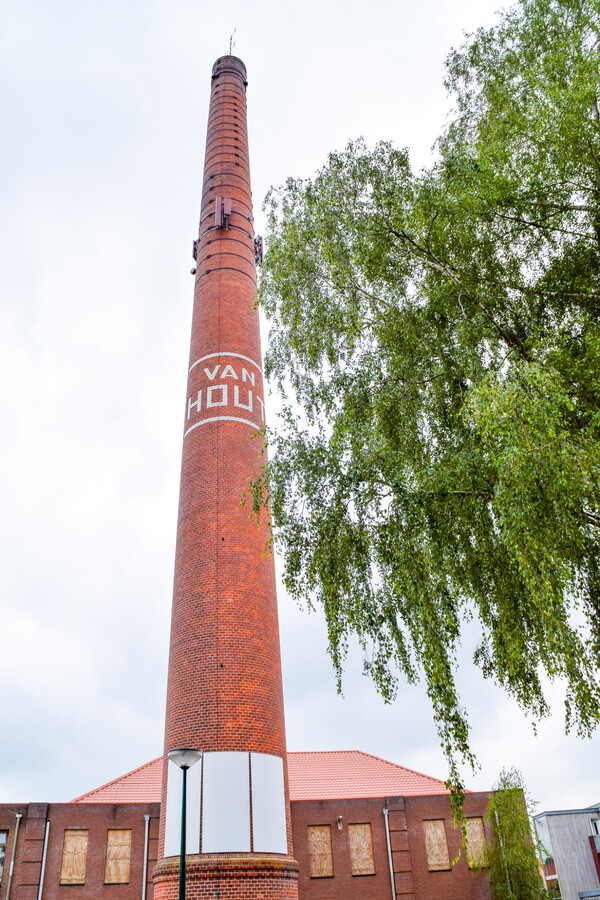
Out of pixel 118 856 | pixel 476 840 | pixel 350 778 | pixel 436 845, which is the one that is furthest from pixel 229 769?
pixel 476 840

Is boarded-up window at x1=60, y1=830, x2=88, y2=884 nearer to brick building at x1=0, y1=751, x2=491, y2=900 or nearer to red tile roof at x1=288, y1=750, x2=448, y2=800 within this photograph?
brick building at x1=0, y1=751, x2=491, y2=900

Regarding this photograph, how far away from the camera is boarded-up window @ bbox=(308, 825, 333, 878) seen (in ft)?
74.1

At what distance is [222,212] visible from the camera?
2105cm

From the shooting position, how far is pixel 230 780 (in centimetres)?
1316

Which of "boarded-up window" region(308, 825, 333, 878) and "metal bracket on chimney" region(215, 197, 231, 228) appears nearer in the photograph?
"metal bracket on chimney" region(215, 197, 231, 228)

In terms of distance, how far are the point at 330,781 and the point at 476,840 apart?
17.8 feet

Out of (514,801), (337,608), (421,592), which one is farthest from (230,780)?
(514,801)

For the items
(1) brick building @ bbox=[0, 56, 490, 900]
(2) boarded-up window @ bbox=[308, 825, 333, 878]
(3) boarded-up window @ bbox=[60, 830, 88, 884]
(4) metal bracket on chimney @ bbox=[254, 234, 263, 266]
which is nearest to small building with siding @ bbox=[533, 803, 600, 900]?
(1) brick building @ bbox=[0, 56, 490, 900]

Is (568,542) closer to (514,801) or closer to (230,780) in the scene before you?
(230,780)

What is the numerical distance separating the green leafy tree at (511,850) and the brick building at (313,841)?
0.64 meters

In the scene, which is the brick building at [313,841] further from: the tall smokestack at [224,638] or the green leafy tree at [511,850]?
the tall smokestack at [224,638]

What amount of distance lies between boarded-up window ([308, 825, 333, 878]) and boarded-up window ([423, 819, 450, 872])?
3437 millimetres

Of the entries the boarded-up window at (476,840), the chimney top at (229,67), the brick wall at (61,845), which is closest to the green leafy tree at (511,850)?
the boarded-up window at (476,840)

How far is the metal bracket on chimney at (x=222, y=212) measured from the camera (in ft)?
68.4
